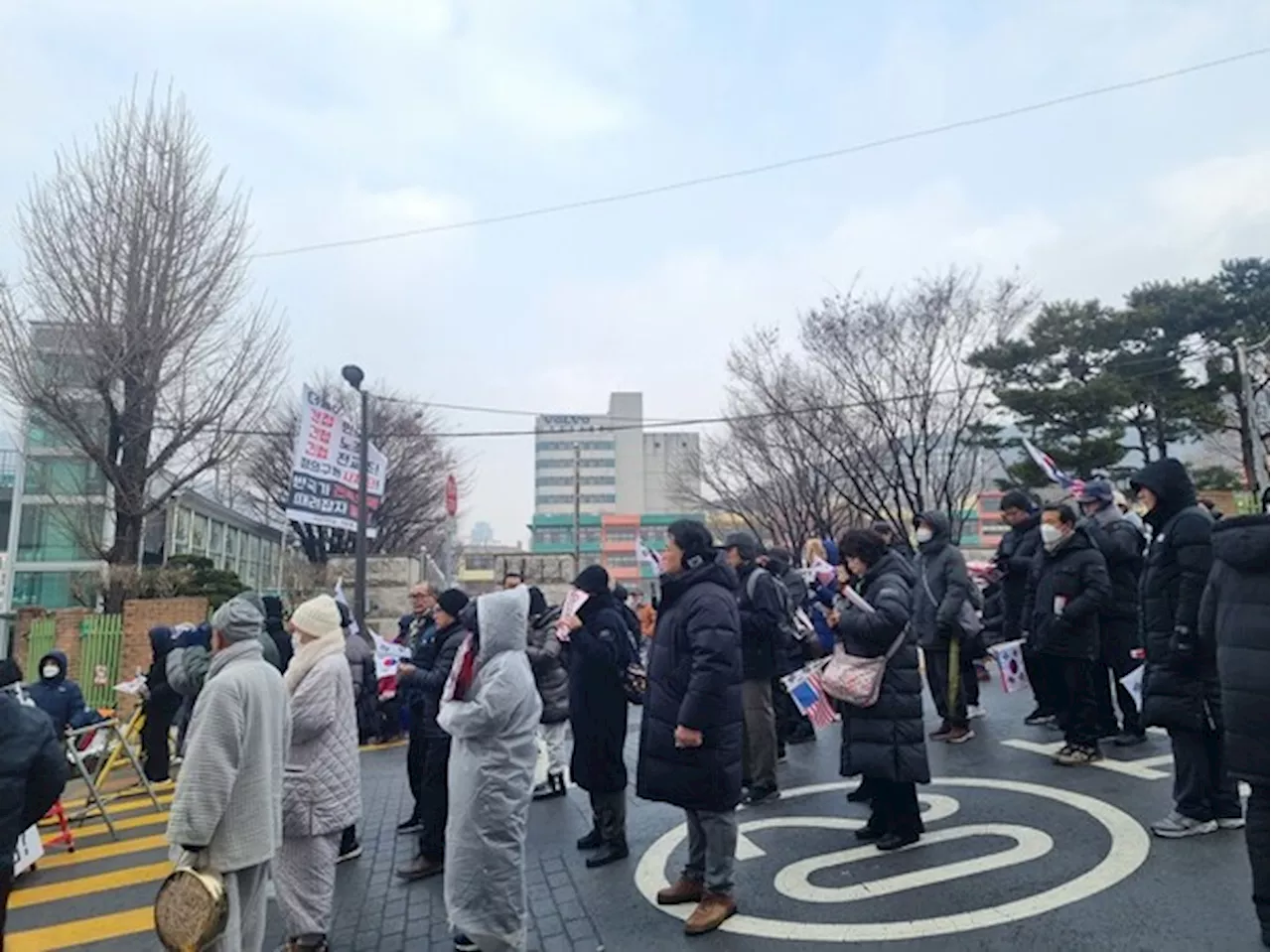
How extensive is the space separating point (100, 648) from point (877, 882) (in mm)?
15405

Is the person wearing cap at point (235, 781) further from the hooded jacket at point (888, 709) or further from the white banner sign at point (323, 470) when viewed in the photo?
the white banner sign at point (323, 470)

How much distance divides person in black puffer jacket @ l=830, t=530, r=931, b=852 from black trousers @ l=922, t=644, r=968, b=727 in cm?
272

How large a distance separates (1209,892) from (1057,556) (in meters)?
3.00

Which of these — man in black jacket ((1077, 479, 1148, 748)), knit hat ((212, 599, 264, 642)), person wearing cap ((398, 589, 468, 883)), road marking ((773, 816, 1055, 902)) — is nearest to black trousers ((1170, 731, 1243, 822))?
road marking ((773, 816, 1055, 902))

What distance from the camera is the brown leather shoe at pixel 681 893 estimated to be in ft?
14.6

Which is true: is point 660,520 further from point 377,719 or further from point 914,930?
point 914,930

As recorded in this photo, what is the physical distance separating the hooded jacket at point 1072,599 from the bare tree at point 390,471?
74.2 feet

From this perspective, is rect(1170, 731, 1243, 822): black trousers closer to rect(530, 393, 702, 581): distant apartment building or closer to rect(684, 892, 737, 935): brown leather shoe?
rect(684, 892, 737, 935): brown leather shoe

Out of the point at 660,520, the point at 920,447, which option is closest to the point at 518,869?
the point at 920,447

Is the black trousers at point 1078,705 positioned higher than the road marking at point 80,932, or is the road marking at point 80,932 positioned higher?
the black trousers at point 1078,705

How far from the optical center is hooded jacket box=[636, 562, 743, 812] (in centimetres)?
411

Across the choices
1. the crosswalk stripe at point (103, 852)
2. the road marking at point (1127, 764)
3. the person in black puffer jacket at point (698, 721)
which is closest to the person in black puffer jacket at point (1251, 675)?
the person in black puffer jacket at point (698, 721)

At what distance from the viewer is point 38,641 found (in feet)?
49.6

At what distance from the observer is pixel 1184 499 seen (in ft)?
15.6
